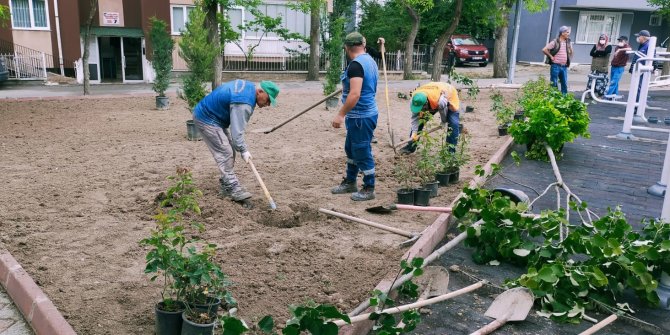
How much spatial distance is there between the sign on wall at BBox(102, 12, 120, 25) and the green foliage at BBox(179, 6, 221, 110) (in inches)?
482

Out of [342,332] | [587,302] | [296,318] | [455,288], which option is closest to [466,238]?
[455,288]

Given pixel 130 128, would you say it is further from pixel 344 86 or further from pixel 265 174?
pixel 344 86

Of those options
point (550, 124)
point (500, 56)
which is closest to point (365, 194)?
point (550, 124)

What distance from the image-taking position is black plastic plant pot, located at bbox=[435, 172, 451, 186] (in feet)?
23.0

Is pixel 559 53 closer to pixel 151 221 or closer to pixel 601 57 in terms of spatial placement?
Result: pixel 601 57

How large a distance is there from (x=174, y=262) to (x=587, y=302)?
2699 millimetres

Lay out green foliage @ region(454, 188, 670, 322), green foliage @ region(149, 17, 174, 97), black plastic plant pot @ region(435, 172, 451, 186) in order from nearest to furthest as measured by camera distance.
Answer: green foliage @ region(454, 188, 670, 322) < black plastic plant pot @ region(435, 172, 451, 186) < green foliage @ region(149, 17, 174, 97)

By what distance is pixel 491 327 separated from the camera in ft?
12.0

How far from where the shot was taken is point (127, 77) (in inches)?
971

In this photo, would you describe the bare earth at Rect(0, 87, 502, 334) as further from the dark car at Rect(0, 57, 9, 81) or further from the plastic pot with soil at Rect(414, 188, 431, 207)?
the dark car at Rect(0, 57, 9, 81)

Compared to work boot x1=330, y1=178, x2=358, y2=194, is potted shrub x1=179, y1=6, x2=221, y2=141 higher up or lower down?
higher up

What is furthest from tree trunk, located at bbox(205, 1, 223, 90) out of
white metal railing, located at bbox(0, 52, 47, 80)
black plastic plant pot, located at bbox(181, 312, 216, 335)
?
black plastic plant pot, located at bbox(181, 312, 216, 335)

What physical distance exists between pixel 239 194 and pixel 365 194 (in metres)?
1.39

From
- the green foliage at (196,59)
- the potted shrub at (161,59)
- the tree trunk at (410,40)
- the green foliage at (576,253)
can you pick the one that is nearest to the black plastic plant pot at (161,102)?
the potted shrub at (161,59)
